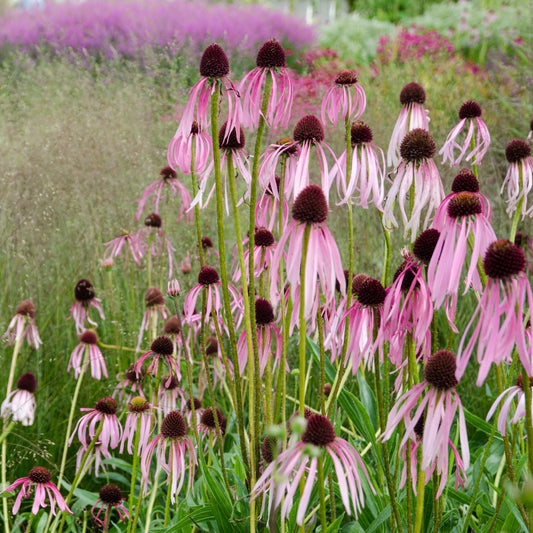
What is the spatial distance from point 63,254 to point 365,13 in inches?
429

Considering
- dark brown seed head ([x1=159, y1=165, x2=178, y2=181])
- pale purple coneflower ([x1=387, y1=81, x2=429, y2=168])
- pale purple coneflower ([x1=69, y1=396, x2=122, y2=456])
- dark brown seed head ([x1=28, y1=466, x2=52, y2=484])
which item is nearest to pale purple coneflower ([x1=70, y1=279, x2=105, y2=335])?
dark brown seed head ([x1=159, y1=165, x2=178, y2=181])

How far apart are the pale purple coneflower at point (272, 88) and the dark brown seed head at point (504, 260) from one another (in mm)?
474

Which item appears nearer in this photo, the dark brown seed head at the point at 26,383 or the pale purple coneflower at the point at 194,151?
the pale purple coneflower at the point at 194,151

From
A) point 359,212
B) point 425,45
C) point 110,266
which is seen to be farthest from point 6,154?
point 425,45

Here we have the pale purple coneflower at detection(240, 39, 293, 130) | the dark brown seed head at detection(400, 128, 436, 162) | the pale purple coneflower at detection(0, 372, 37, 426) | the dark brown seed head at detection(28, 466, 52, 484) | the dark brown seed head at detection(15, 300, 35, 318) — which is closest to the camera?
the pale purple coneflower at detection(240, 39, 293, 130)

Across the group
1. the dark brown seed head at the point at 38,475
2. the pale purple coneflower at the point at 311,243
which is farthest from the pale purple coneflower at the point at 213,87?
the dark brown seed head at the point at 38,475

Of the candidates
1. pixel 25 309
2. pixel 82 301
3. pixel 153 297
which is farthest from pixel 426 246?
pixel 82 301

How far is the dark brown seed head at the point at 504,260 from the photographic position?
0.71m

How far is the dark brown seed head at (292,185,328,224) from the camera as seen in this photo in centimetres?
80

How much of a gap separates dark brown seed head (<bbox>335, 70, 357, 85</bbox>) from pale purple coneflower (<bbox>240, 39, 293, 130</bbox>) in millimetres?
166

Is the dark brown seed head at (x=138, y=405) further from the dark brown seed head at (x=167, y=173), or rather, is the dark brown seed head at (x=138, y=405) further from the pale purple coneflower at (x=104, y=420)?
the dark brown seed head at (x=167, y=173)

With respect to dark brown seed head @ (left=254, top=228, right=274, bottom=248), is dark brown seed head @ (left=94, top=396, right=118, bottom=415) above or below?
below

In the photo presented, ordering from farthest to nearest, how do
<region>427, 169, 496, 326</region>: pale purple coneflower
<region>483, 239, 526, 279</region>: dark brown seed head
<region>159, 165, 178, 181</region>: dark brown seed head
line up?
1. <region>159, 165, 178, 181</region>: dark brown seed head
2. <region>427, 169, 496, 326</region>: pale purple coneflower
3. <region>483, 239, 526, 279</region>: dark brown seed head

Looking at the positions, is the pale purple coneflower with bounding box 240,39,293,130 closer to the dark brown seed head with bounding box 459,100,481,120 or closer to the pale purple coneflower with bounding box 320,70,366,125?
the pale purple coneflower with bounding box 320,70,366,125
